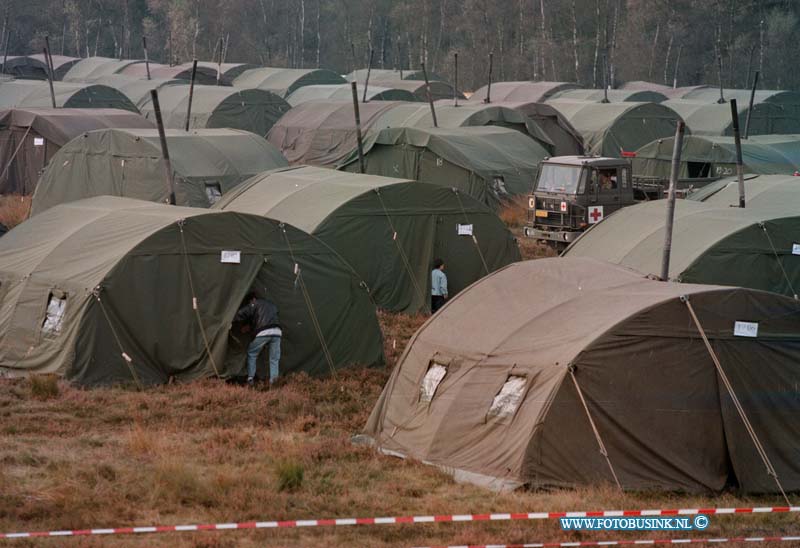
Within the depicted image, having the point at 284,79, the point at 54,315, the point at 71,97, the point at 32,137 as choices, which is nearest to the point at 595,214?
the point at 54,315

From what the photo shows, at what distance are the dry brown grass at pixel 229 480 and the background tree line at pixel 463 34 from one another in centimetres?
5134

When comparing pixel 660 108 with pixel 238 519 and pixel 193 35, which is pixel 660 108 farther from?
pixel 193 35

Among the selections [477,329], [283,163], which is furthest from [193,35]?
[477,329]

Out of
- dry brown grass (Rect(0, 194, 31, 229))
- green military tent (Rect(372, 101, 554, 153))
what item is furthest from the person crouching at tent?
green military tent (Rect(372, 101, 554, 153))

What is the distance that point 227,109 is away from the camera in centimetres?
4444

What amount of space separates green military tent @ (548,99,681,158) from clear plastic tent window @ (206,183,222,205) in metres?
17.1

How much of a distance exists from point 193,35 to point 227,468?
71131mm

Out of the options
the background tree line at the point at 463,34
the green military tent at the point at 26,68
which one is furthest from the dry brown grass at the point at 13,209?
the background tree line at the point at 463,34

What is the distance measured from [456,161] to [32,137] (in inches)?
456

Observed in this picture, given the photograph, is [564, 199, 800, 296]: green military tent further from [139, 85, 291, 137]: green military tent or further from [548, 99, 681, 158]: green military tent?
[139, 85, 291, 137]: green military tent

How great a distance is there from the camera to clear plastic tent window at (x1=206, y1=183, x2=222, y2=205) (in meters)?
28.9

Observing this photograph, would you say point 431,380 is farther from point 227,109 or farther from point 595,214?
point 227,109

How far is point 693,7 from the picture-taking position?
241 feet

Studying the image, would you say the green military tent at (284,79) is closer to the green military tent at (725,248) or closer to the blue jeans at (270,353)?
the green military tent at (725,248)
